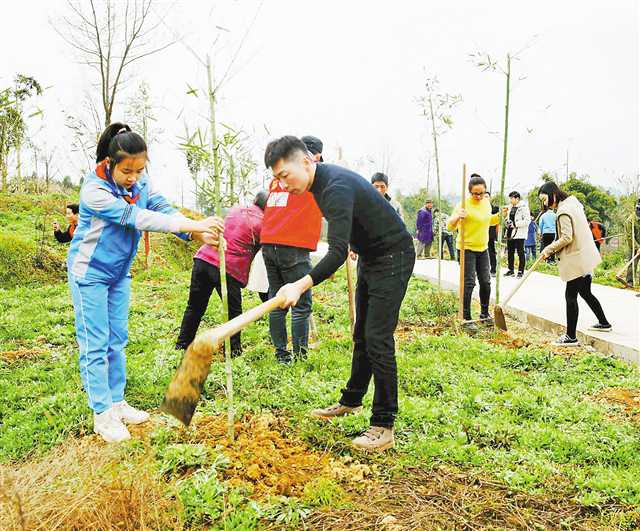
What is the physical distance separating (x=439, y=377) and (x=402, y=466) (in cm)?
170

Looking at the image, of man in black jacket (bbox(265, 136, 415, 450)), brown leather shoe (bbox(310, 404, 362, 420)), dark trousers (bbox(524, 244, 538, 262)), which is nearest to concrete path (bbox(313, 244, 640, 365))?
brown leather shoe (bbox(310, 404, 362, 420))

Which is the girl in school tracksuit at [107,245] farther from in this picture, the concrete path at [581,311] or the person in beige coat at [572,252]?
the concrete path at [581,311]

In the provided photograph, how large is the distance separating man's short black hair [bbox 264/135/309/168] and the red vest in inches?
72.5

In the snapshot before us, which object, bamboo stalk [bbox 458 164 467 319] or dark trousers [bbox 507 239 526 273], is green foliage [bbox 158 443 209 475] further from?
dark trousers [bbox 507 239 526 273]

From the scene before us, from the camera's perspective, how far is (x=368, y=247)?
347cm

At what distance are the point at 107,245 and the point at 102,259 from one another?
10 cm

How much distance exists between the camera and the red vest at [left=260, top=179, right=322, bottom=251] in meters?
5.00

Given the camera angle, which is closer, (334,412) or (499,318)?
(334,412)

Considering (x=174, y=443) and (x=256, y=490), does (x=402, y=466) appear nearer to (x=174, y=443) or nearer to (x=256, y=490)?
(x=256, y=490)

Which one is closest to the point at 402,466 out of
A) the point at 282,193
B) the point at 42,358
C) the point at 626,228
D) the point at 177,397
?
the point at 177,397

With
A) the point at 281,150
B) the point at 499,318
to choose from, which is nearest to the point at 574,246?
the point at 499,318

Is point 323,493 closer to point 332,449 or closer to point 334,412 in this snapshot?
point 332,449

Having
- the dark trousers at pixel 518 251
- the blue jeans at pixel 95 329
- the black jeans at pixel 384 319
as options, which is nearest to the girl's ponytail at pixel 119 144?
the blue jeans at pixel 95 329

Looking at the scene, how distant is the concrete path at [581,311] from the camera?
6014 mm
